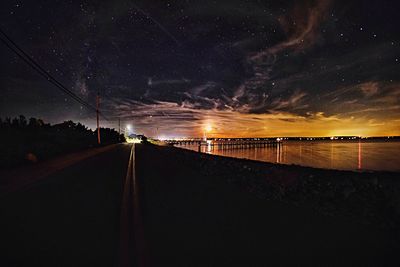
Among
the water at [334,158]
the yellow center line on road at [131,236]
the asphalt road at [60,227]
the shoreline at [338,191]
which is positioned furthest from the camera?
the water at [334,158]

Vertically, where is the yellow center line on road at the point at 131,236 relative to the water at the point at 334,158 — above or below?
above

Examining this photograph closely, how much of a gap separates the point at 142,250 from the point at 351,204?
15.7 feet

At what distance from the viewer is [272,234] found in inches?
173

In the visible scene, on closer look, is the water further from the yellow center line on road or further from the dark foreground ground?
the yellow center line on road

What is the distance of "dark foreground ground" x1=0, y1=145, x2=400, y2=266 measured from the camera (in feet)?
11.6

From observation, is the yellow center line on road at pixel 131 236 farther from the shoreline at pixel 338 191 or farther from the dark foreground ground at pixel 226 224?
the shoreline at pixel 338 191

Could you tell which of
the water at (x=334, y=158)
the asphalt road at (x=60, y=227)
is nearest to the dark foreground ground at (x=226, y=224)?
the asphalt road at (x=60, y=227)

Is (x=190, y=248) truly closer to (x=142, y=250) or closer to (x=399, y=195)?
(x=142, y=250)

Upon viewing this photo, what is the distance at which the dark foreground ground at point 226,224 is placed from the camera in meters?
3.54

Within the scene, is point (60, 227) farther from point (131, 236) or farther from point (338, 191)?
point (338, 191)

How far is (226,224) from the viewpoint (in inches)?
195

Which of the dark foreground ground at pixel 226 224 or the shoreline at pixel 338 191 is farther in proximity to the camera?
the shoreline at pixel 338 191

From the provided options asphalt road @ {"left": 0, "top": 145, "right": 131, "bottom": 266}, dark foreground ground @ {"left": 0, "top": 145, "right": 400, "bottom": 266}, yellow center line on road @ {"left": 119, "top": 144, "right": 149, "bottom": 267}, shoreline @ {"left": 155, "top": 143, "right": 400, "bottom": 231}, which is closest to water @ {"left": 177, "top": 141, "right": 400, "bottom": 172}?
shoreline @ {"left": 155, "top": 143, "right": 400, "bottom": 231}

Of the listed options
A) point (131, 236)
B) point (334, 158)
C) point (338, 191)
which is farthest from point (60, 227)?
point (334, 158)
